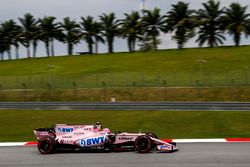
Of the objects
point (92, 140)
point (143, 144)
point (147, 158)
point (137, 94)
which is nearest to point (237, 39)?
point (137, 94)

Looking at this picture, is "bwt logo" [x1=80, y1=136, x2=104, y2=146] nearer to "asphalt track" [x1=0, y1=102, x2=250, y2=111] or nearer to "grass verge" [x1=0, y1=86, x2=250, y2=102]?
"asphalt track" [x1=0, y1=102, x2=250, y2=111]

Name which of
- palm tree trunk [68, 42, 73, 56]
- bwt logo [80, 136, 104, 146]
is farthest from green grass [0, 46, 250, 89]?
bwt logo [80, 136, 104, 146]

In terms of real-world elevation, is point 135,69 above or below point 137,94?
above

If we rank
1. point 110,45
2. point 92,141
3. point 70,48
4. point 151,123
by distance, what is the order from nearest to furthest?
point 92,141 < point 151,123 < point 110,45 < point 70,48

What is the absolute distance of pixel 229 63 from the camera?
56.3 meters

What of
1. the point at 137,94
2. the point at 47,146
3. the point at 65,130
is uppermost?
the point at 65,130

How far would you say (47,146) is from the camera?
35.8ft

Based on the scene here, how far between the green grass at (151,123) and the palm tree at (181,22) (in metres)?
48.7

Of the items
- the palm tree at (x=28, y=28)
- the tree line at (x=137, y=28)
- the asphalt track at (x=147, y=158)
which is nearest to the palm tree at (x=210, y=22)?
the tree line at (x=137, y=28)

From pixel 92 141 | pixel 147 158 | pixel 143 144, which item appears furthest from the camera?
pixel 92 141

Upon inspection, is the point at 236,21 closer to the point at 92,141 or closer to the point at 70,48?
the point at 70,48

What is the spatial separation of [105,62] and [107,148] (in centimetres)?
5609

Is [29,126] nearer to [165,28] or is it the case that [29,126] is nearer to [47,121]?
[47,121]

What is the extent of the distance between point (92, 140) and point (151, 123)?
8483mm
